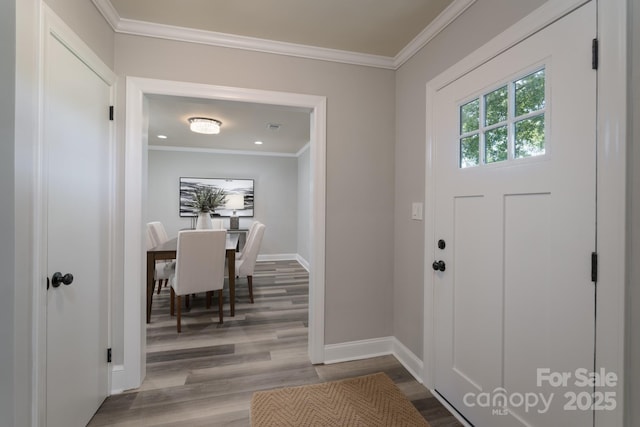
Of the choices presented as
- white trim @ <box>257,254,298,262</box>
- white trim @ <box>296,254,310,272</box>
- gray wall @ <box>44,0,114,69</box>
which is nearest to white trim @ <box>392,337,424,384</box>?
gray wall @ <box>44,0,114,69</box>

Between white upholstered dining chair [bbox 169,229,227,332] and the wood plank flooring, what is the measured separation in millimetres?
302

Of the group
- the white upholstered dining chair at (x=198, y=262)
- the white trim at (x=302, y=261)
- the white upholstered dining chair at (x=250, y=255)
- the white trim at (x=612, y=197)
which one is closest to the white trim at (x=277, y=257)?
the white trim at (x=302, y=261)

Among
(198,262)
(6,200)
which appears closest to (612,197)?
(6,200)

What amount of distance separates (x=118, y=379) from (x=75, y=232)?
1.08 metres

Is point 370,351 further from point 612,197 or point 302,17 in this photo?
point 302,17

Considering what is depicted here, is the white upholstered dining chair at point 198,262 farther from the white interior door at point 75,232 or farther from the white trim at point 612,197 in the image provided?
the white trim at point 612,197

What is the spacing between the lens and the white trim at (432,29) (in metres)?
1.55

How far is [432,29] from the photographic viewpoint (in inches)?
69.7

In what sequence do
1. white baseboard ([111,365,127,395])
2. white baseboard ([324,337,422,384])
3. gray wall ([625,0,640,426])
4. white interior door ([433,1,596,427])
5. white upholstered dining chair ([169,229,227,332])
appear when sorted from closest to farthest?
gray wall ([625,0,640,426])
white interior door ([433,1,596,427])
white baseboard ([111,365,127,395])
white baseboard ([324,337,422,384])
white upholstered dining chair ([169,229,227,332])

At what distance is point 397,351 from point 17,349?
7.41ft

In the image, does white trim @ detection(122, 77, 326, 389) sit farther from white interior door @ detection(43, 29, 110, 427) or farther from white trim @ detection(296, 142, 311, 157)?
white trim @ detection(296, 142, 311, 157)

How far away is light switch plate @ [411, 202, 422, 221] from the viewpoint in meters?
1.92

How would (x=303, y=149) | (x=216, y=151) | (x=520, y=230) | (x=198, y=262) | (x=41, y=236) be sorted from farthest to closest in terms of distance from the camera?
(x=216, y=151) < (x=303, y=149) < (x=198, y=262) < (x=520, y=230) < (x=41, y=236)

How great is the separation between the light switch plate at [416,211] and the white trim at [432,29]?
1149 mm
